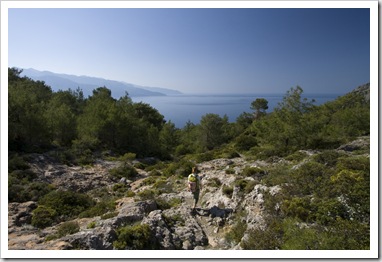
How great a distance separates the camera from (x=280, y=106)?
837 inches

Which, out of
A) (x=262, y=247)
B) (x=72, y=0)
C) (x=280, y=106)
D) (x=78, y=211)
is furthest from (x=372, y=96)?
(x=280, y=106)

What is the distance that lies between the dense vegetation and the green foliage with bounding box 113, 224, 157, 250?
4cm

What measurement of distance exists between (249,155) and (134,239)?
18052 millimetres

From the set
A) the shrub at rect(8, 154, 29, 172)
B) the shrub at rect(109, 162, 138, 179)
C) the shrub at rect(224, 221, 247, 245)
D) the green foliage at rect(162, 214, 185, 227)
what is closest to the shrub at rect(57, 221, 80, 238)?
the green foliage at rect(162, 214, 185, 227)

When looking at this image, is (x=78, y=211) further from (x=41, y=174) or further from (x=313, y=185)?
(x=313, y=185)

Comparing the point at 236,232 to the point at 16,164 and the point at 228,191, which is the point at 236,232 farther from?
the point at 16,164

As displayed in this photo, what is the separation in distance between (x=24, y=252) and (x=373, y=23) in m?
11.8

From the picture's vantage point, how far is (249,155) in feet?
76.2

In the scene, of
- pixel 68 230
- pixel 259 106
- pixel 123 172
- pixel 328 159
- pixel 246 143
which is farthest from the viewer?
pixel 259 106

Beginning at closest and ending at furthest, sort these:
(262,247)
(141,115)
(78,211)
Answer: (262,247) < (78,211) < (141,115)

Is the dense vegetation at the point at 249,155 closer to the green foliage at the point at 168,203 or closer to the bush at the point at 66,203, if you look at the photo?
the bush at the point at 66,203

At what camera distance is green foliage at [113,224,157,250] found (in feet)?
21.6

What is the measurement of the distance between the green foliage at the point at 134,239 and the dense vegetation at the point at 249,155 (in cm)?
4

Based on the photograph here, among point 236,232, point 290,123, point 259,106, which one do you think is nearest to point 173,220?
point 236,232
